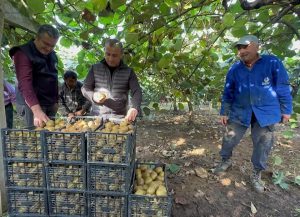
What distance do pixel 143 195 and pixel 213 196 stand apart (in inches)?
53.8

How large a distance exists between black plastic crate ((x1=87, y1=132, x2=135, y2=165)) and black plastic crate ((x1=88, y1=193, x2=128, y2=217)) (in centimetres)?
34

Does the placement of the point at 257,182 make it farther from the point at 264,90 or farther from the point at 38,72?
the point at 38,72

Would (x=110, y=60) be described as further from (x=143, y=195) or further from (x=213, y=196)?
(x=213, y=196)

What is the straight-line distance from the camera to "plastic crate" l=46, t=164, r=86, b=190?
7.61 ft

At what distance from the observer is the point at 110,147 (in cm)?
225

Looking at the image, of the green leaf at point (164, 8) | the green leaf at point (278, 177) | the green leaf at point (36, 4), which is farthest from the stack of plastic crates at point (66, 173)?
the green leaf at point (278, 177)

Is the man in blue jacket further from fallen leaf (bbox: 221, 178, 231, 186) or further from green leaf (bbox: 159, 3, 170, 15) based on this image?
green leaf (bbox: 159, 3, 170, 15)

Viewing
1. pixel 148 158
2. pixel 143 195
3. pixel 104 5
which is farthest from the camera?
pixel 148 158

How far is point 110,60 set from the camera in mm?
3150

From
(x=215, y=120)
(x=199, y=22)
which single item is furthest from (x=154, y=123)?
(x=199, y=22)

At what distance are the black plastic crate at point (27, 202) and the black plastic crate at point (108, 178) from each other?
1.45ft

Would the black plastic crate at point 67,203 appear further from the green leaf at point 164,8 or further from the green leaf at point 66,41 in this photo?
the green leaf at point 66,41

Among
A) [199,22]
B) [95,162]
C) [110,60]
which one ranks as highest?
[199,22]

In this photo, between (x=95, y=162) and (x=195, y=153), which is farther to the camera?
(x=195, y=153)
